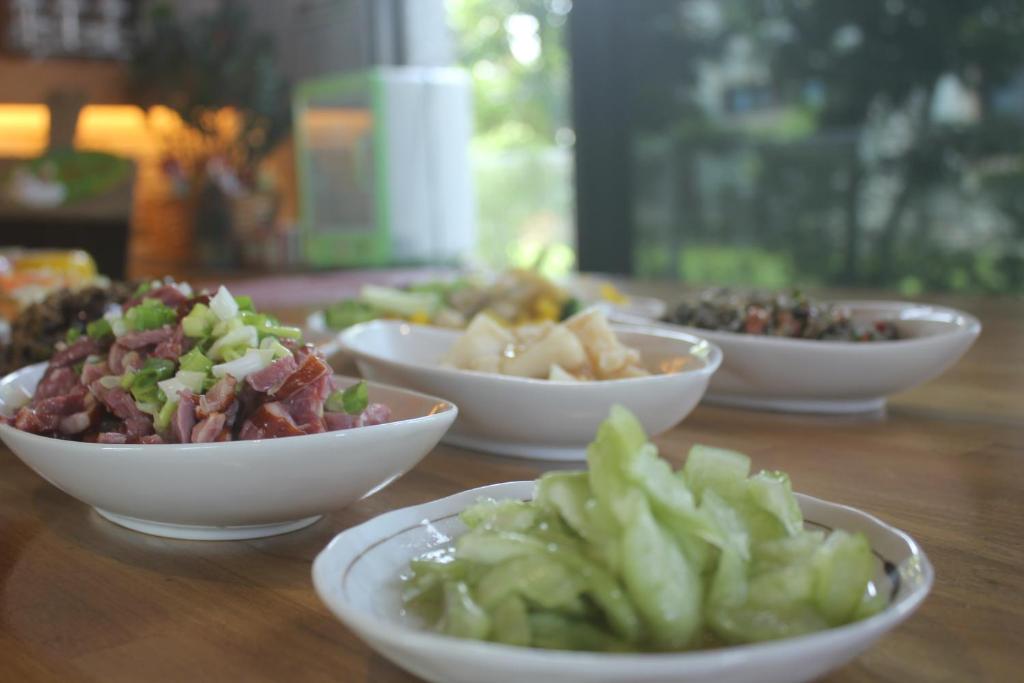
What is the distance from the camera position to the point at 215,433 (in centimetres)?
77

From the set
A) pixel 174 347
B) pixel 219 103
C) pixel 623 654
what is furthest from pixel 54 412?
pixel 219 103

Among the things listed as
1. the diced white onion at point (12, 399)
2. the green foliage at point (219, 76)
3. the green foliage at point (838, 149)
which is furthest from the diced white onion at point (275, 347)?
the green foliage at point (219, 76)

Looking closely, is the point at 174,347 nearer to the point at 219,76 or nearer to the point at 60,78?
the point at 219,76

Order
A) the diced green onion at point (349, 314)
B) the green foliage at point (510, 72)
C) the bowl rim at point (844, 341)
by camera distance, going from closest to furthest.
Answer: the bowl rim at point (844, 341) < the diced green onion at point (349, 314) < the green foliage at point (510, 72)

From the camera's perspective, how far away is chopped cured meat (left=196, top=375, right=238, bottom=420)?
2.58 ft

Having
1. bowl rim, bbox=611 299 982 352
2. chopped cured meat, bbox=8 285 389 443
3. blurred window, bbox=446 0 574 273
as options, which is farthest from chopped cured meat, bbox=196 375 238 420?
blurred window, bbox=446 0 574 273

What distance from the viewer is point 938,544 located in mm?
781

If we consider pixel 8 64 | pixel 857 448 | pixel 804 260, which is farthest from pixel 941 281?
pixel 8 64

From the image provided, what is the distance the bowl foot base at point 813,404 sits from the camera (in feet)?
4.17

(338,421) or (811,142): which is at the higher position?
(811,142)

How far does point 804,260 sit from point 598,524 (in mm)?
4514

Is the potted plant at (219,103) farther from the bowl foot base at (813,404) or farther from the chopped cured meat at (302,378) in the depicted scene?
the chopped cured meat at (302,378)

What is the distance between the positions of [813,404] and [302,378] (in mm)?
712

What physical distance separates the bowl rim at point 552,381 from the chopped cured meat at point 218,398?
0.96ft
